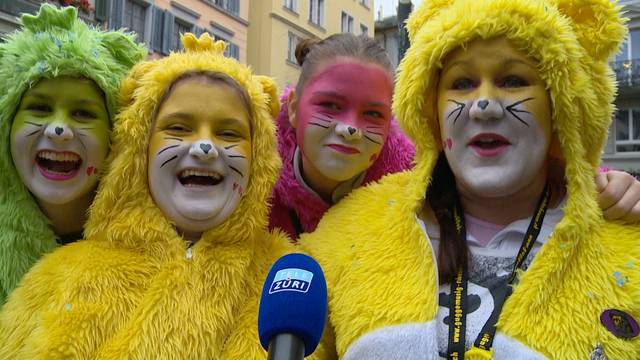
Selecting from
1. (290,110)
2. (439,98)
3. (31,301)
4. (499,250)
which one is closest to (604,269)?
(499,250)

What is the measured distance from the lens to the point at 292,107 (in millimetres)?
2633

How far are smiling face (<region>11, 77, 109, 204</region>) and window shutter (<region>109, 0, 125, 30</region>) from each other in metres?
11.0

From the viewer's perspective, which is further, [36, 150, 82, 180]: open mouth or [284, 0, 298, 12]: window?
[284, 0, 298, 12]: window

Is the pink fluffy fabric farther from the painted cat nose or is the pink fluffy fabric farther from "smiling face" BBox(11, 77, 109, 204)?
"smiling face" BBox(11, 77, 109, 204)

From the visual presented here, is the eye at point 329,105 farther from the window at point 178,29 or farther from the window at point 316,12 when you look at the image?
the window at point 316,12

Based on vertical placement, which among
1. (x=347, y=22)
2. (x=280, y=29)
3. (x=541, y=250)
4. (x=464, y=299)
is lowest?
(x=464, y=299)

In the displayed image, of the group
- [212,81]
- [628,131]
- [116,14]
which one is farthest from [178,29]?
[212,81]

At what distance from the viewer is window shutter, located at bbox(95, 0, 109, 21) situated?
11664 millimetres

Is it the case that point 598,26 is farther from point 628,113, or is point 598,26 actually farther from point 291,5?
point 291,5

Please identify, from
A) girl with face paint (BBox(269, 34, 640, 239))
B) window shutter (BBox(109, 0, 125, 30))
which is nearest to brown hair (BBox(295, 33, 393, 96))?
girl with face paint (BBox(269, 34, 640, 239))

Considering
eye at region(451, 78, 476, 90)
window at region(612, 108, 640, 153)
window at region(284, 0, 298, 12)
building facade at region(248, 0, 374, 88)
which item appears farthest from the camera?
window at region(284, 0, 298, 12)

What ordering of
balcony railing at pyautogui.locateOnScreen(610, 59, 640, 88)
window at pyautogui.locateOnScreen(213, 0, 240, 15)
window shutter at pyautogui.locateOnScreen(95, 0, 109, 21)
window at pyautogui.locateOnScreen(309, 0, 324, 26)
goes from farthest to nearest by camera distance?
window at pyautogui.locateOnScreen(309, 0, 324, 26) < window at pyautogui.locateOnScreen(213, 0, 240, 15) < balcony railing at pyautogui.locateOnScreen(610, 59, 640, 88) < window shutter at pyautogui.locateOnScreen(95, 0, 109, 21)

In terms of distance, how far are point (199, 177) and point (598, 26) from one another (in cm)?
147

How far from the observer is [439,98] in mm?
1971
